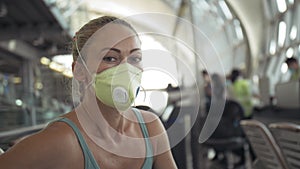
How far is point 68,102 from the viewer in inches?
31.9

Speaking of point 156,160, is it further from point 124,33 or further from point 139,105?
point 124,33

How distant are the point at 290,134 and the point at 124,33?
983 mm

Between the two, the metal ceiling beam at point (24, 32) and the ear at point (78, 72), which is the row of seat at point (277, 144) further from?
the metal ceiling beam at point (24, 32)

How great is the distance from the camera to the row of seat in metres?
1.51

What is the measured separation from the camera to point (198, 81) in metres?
1.04

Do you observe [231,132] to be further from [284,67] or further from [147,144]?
[147,144]

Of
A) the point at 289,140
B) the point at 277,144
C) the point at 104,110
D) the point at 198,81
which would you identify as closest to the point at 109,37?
the point at 104,110

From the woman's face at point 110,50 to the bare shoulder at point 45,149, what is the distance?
133 millimetres

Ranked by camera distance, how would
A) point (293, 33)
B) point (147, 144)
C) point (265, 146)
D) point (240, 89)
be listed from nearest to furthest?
point (147, 144) → point (265, 146) → point (293, 33) → point (240, 89)

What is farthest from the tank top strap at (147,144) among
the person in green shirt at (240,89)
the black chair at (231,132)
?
the person in green shirt at (240,89)

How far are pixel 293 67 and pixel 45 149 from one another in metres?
3.29

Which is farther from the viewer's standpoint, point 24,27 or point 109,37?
point 24,27

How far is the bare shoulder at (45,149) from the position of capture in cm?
68

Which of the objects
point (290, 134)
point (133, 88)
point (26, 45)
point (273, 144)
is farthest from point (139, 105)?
point (26, 45)
